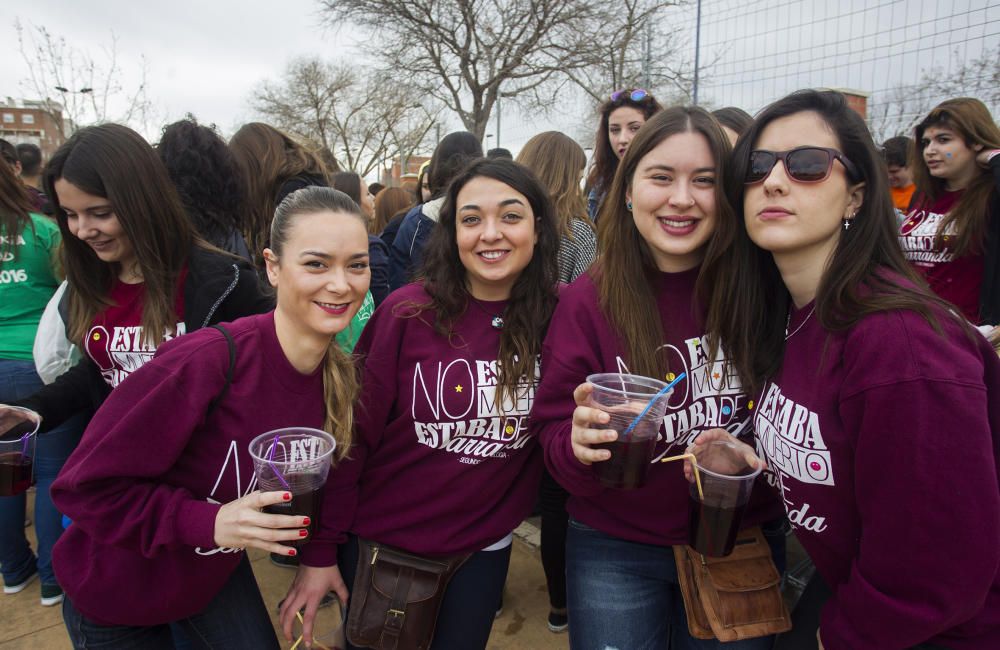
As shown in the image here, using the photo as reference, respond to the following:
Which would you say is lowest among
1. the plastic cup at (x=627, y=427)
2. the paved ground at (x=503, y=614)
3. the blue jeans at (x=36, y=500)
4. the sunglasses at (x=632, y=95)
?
the paved ground at (x=503, y=614)

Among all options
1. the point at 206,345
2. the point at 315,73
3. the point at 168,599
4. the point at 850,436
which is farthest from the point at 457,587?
the point at 315,73

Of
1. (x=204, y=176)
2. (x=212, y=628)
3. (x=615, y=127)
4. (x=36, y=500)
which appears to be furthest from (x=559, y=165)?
(x=36, y=500)

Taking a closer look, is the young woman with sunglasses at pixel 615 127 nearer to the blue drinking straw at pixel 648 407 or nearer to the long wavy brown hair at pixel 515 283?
the long wavy brown hair at pixel 515 283

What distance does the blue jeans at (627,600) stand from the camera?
2.02 meters

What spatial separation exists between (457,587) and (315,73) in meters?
29.2

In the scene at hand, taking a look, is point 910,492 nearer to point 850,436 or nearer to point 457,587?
point 850,436

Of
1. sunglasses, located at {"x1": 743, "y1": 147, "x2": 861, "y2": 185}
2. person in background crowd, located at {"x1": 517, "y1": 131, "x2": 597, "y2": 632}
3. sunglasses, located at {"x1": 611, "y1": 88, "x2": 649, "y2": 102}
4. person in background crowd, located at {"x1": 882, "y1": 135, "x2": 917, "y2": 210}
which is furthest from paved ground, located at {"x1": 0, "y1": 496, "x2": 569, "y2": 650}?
person in background crowd, located at {"x1": 882, "y1": 135, "x2": 917, "y2": 210}

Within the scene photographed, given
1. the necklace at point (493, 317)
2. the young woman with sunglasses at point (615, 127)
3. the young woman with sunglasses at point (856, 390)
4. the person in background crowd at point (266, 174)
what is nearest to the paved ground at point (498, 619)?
the young woman with sunglasses at point (856, 390)

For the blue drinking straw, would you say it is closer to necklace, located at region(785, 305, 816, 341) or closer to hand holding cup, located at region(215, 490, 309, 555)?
necklace, located at region(785, 305, 816, 341)

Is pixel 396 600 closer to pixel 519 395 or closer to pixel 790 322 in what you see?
pixel 519 395

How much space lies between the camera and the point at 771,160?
1728 millimetres

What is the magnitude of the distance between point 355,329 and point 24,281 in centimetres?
188

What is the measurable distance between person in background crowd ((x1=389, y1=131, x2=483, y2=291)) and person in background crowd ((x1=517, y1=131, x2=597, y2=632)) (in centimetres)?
48

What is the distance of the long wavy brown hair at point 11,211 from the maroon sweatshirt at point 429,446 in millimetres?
2501
